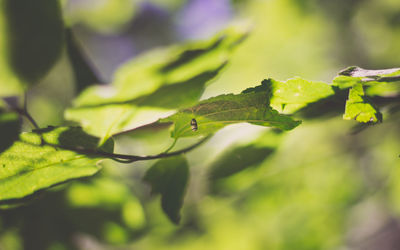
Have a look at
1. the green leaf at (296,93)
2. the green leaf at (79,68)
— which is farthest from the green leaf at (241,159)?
the green leaf at (79,68)

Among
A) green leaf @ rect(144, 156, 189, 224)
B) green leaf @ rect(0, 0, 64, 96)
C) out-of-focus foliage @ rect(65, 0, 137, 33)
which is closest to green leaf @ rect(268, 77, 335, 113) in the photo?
green leaf @ rect(144, 156, 189, 224)

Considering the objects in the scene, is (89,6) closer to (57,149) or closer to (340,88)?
Result: (57,149)

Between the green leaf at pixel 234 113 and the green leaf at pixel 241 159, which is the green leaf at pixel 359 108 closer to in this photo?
the green leaf at pixel 234 113

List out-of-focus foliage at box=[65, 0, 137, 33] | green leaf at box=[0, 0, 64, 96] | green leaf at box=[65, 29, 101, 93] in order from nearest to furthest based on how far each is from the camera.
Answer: green leaf at box=[0, 0, 64, 96] < green leaf at box=[65, 29, 101, 93] < out-of-focus foliage at box=[65, 0, 137, 33]

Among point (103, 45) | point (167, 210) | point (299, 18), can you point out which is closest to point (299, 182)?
point (299, 18)

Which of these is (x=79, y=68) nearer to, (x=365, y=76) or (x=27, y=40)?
(x=27, y=40)

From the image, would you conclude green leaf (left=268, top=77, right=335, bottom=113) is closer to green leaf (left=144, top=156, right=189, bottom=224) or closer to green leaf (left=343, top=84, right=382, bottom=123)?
green leaf (left=343, top=84, right=382, bottom=123)

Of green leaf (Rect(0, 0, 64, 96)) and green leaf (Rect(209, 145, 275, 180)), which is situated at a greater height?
green leaf (Rect(0, 0, 64, 96))
